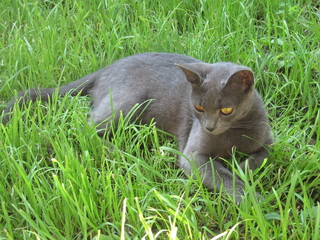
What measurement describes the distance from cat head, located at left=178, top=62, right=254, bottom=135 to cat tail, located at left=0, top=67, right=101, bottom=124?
2.73 feet

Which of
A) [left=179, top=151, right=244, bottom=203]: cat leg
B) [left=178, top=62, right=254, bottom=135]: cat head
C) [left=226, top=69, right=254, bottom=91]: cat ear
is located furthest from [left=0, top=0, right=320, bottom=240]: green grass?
[left=226, top=69, right=254, bottom=91]: cat ear

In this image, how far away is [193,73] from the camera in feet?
7.98

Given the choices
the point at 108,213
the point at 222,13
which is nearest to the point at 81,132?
the point at 108,213

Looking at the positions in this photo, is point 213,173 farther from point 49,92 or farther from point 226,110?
point 49,92

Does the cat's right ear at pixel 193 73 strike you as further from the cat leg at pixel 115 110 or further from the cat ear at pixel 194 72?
the cat leg at pixel 115 110

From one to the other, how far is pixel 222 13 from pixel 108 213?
5.83 feet

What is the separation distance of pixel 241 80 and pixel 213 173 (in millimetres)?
452

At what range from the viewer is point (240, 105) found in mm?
2445

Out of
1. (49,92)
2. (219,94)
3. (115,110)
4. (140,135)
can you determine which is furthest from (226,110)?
(49,92)

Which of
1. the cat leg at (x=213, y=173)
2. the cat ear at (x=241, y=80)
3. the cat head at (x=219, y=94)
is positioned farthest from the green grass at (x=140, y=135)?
the cat ear at (x=241, y=80)

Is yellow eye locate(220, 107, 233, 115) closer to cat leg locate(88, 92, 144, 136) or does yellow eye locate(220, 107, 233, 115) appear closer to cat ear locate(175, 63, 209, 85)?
cat ear locate(175, 63, 209, 85)

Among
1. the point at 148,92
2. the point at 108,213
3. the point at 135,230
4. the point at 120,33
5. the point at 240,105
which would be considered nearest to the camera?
the point at 135,230

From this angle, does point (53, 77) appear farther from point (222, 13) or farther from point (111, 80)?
point (222, 13)

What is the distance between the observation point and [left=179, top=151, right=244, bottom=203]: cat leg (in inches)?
92.0
